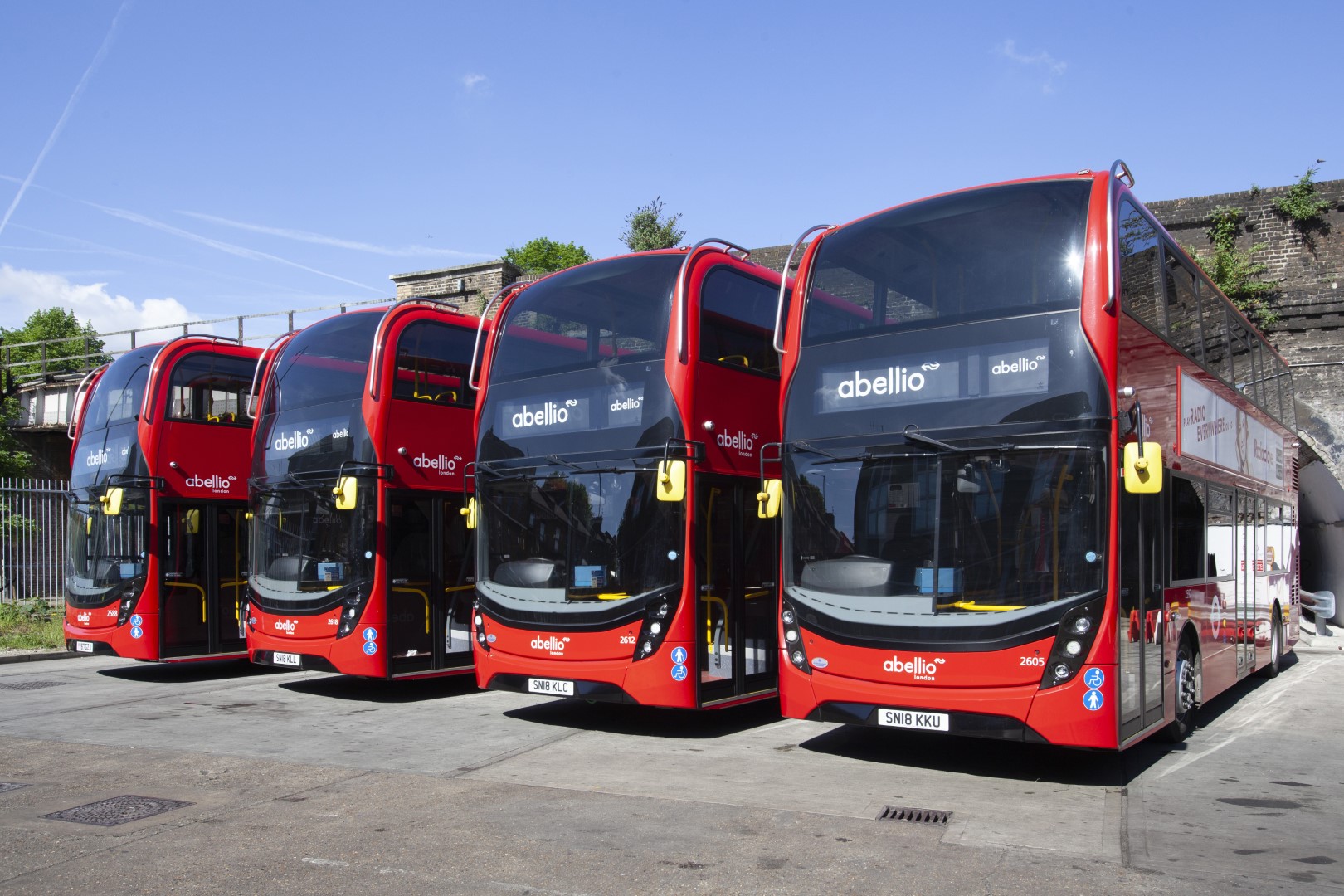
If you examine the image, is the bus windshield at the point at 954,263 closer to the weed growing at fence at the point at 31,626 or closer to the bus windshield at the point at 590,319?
the bus windshield at the point at 590,319

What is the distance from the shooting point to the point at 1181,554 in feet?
29.8

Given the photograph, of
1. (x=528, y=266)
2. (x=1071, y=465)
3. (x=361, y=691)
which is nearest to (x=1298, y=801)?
(x=1071, y=465)

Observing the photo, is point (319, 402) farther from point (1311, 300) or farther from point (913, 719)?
point (1311, 300)

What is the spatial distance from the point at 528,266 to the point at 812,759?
56835 mm

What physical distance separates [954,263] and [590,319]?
3.64 metres


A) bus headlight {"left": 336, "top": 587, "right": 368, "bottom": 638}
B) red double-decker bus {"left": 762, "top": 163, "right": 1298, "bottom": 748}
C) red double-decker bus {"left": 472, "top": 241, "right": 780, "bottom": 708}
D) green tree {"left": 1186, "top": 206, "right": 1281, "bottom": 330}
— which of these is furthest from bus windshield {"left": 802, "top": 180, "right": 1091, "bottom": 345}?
green tree {"left": 1186, "top": 206, "right": 1281, "bottom": 330}

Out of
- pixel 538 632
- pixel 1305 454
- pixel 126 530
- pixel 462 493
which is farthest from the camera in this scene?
pixel 1305 454

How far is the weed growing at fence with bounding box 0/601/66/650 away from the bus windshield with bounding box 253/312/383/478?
6785 millimetres

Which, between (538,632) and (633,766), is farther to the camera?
(538,632)

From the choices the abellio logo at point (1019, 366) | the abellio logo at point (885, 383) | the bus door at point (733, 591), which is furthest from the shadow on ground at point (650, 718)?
the abellio logo at point (1019, 366)

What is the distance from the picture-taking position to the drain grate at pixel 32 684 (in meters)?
13.7

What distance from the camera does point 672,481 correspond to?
929cm

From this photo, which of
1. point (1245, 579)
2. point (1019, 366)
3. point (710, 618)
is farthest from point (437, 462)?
point (1245, 579)

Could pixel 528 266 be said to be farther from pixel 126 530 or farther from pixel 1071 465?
pixel 1071 465
